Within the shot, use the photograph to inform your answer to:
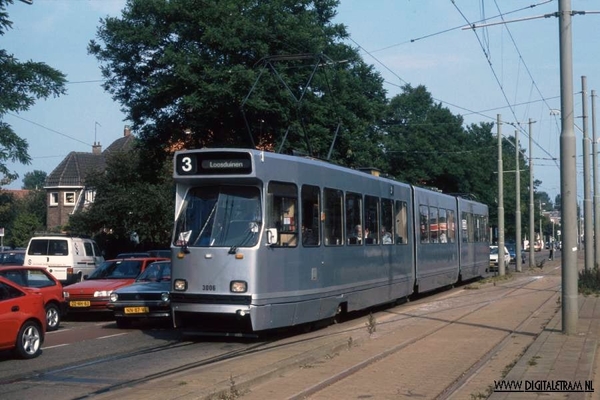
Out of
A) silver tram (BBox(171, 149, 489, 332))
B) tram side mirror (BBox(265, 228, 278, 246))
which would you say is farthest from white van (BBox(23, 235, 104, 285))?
tram side mirror (BBox(265, 228, 278, 246))

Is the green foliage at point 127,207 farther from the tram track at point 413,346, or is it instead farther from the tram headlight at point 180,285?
the tram headlight at point 180,285

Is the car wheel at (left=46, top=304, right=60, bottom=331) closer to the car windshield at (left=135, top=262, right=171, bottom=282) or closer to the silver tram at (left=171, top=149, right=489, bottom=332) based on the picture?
the car windshield at (left=135, top=262, right=171, bottom=282)

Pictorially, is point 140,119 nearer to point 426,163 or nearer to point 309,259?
point 309,259

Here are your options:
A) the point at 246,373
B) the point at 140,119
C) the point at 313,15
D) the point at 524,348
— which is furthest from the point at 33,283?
the point at 313,15

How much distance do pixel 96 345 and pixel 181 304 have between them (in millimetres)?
2077

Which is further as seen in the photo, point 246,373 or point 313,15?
point 313,15

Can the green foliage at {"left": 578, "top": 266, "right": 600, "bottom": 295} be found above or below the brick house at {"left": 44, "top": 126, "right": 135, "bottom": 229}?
below

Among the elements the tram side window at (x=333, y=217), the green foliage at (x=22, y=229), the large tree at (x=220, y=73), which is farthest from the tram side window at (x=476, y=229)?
the green foliage at (x=22, y=229)

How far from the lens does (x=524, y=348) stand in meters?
13.5

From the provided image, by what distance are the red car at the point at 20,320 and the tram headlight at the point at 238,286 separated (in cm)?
316

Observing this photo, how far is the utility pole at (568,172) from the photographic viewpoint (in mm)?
14477

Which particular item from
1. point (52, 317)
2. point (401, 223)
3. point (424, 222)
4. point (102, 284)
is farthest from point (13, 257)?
point (401, 223)

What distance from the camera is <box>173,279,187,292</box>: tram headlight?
14.6 m

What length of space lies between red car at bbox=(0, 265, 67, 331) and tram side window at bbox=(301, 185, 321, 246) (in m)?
6.42
